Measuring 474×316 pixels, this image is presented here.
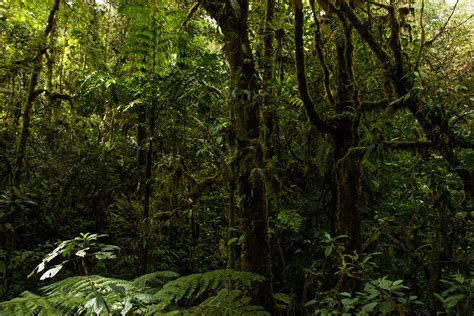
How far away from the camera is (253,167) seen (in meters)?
2.85

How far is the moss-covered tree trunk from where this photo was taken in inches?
110

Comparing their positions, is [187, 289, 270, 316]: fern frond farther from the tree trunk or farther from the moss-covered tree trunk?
the tree trunk

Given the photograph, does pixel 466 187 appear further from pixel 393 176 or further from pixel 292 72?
pixel 292 72

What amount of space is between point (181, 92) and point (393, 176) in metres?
2.53

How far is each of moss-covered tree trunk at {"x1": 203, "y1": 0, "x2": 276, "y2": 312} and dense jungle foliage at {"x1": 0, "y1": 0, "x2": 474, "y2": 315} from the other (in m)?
0.01

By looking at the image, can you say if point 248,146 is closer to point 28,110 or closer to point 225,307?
point 225,307

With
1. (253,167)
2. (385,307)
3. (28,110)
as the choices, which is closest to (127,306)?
(385,307)

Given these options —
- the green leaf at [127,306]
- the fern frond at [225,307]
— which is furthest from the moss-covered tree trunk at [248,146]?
the green leaf at [127,306]

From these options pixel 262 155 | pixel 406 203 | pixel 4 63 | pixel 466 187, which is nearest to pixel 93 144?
pixel 4 63

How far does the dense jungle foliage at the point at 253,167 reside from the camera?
238cm

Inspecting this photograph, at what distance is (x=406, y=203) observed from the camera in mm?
4160

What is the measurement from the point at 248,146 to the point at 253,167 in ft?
0.53

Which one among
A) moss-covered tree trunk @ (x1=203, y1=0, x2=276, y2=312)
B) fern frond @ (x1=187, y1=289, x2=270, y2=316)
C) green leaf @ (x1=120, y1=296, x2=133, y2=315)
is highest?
moss-covered tree trunk @ (x1=203, y1=0, x2=276, y2=312)

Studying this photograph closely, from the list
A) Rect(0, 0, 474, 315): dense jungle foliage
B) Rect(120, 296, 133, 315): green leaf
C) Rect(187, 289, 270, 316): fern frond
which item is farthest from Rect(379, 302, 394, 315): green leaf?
Rect(120, 296, 133, 315): green leaf
